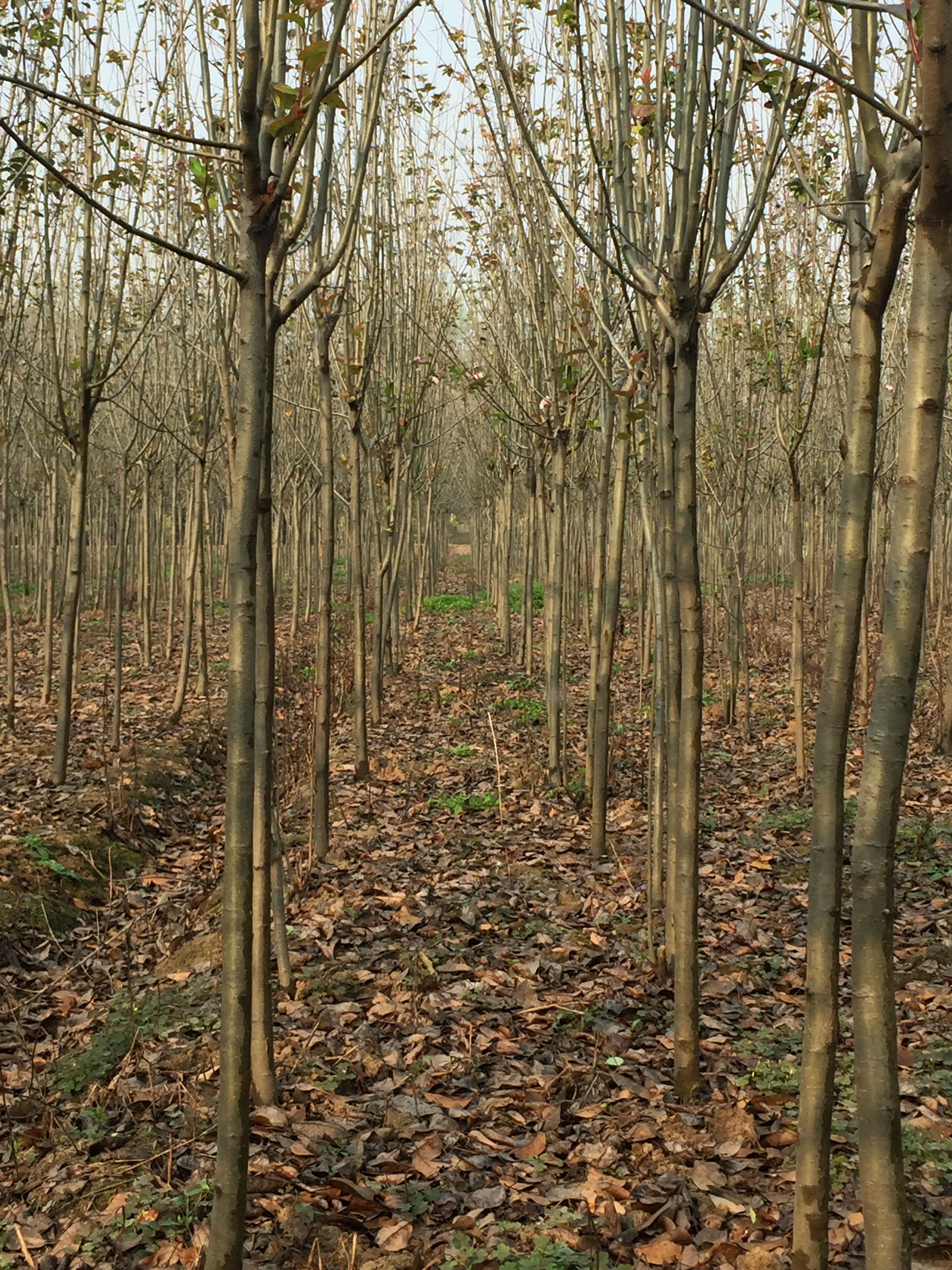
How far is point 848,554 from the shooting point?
2.18 m

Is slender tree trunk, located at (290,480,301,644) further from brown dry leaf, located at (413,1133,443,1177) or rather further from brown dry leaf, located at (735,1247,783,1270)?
brown dry leaf, located at (735,1247,783,1270)

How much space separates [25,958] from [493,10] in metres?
6.36

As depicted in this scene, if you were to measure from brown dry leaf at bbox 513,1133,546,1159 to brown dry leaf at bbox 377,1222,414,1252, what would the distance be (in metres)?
0.47

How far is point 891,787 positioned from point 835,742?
405mm

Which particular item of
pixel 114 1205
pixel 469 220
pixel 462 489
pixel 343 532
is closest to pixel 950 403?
pixel 469 220

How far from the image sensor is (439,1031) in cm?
376

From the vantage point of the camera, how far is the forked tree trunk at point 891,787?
173cm

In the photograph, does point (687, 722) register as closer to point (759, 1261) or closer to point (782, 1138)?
point (782, 1138)

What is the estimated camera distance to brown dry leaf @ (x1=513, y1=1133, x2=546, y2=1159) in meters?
2.98

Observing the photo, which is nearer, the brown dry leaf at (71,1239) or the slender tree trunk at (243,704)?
the slender tree trunk at (243,704)

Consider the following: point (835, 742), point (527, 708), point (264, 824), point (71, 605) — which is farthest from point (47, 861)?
point (527, 708)

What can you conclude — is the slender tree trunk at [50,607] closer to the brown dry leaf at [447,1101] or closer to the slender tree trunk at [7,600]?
the slender tree trunk at [7,600]

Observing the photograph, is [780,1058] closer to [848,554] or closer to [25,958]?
[848,554]

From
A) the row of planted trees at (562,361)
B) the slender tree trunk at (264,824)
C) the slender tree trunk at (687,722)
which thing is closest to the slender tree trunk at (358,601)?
the row of planted trees at (562,361)
